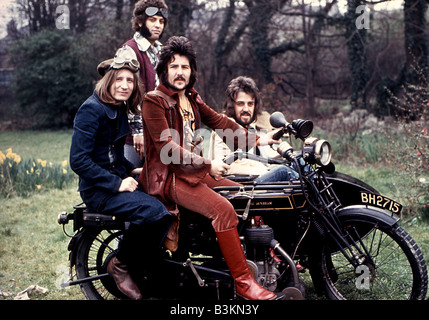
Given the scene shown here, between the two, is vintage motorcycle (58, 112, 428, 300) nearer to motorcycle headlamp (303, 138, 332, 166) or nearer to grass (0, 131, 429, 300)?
motorcycle headlamp (303, 138, 332, 166)

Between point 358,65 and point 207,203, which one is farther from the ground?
point 358,65

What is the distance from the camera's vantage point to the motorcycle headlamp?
2.86 metres

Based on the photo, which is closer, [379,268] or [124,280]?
[124,280]

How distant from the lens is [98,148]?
10.2 ft

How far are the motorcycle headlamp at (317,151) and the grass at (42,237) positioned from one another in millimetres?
2082

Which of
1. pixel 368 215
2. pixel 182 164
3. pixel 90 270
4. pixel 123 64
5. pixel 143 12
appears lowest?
pixel 90 270

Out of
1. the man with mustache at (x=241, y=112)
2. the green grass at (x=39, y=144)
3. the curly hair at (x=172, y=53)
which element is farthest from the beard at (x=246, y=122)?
the green grass at (x=39, y=144)

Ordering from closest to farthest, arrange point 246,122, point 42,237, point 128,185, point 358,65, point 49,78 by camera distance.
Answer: point 128,185
point 246,122
point 42,237
point 358,65
point 49,78

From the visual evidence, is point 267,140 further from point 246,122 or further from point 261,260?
point 261,260

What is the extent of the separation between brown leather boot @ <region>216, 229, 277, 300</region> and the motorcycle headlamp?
68cm

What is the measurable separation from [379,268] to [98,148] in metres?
2.19

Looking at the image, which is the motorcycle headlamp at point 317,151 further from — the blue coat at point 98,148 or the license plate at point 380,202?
the blue coat at point 98,148

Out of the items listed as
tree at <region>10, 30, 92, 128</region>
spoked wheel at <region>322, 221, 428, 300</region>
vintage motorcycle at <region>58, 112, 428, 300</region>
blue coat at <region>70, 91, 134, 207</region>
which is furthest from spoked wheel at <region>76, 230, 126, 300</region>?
tree at <region>10, 30, 92, 128</region>

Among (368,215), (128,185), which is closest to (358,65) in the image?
(368,215)
